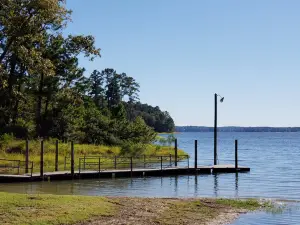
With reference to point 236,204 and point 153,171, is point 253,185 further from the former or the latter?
point 236,204

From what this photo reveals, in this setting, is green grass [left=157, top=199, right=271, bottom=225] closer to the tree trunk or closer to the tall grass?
the tall grass

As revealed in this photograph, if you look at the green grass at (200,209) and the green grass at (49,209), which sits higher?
the green grass at (49,209)

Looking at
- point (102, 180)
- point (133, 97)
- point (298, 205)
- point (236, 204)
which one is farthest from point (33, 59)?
point (133, 97)

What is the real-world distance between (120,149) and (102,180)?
19.7 meters

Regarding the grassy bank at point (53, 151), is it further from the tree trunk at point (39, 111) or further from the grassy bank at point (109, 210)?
the grassy bank at point (109, 210)

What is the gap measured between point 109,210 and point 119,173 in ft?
63.5

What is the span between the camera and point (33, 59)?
25797 millimetres

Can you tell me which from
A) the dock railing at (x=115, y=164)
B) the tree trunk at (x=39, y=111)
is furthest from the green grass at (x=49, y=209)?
the tree trunk at (x=39, y=111)

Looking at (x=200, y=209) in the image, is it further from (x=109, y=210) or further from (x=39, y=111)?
(x=39, y=111)

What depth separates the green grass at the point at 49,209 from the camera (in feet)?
45.7

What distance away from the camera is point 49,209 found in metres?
15.3

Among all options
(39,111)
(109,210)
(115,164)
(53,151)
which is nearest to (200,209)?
(109,210)

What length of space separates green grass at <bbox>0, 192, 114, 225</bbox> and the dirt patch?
1.65 feet

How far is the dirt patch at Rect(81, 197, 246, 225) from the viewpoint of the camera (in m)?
15.1
